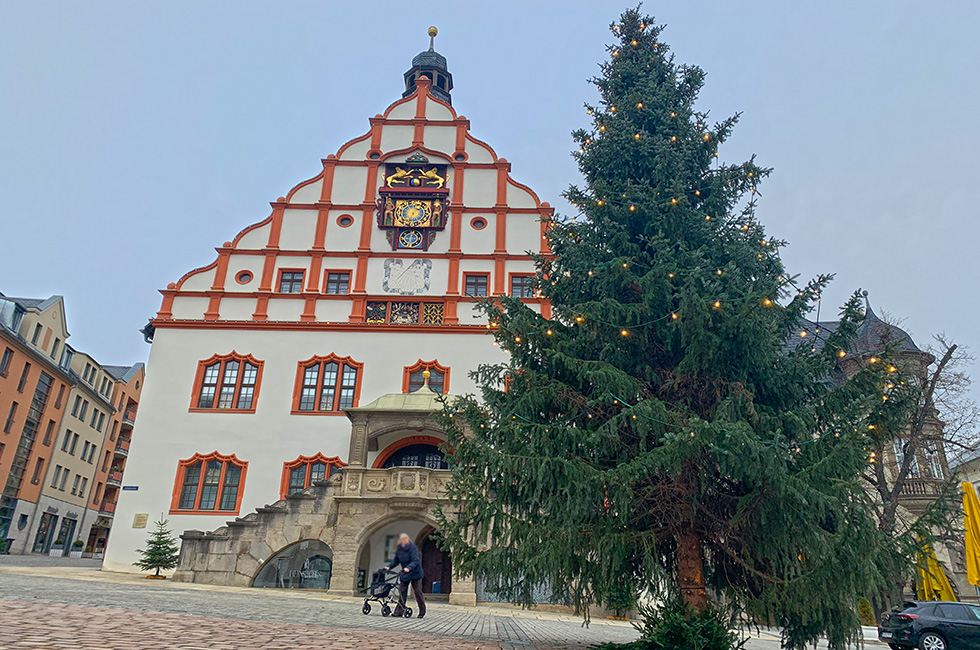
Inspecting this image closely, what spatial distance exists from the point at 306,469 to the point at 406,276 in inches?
298

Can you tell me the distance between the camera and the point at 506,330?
912 centimetres

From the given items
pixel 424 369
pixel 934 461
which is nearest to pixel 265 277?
pixel 424 369

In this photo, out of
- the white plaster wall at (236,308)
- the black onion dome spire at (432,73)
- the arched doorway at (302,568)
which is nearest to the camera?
the arched doorway at (302,568)

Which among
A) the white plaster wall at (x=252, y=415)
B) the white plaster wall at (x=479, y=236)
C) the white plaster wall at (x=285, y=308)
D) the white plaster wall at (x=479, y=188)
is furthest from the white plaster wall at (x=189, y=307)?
the white plaster wall at (x=479, y=188)

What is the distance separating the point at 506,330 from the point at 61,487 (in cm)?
4290

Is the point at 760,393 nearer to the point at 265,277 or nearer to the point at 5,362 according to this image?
the point at 265,277

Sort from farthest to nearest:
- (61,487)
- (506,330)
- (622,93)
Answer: (61,487) < (622,93) < (506,330)

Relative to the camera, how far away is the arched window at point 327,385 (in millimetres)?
22688

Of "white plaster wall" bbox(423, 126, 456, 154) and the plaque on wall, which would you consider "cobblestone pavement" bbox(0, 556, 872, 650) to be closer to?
the plaque on wall

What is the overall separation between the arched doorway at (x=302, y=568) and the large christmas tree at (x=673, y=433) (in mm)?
13018

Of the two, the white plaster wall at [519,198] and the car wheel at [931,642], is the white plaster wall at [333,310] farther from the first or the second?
the car wheel at [931,642]

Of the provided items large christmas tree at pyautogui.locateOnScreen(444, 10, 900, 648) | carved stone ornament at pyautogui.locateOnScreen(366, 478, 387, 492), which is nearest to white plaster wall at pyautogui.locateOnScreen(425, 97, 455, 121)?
carved stone ornament at pyautogui.locateOnScreen(366, 478, 387, 492)

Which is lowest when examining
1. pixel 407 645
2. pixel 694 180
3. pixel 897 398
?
pixel 407 645

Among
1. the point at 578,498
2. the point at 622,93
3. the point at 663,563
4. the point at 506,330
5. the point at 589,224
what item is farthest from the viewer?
the point at 622,93
